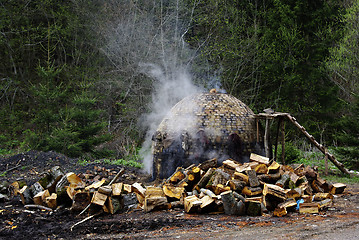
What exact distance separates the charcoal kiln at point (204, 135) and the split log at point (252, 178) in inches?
57.4

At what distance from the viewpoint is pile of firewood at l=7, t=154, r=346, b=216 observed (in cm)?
439

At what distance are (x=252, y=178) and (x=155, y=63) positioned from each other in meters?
9.31

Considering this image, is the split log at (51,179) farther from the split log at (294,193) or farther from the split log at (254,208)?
the split log at (294,193)

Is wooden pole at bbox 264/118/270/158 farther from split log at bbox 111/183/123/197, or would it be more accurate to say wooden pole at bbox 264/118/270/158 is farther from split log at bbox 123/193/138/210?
split log at bbox 111/183/123/197

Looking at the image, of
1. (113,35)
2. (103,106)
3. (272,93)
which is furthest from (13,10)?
(272,93)

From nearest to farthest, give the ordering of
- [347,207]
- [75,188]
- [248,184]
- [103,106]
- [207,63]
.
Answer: [347,207], [248,184], [75,188], [207,63], [103,106]

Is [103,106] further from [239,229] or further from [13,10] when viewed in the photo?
[239,229]

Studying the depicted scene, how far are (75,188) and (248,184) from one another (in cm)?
299

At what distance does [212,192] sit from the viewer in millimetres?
4781

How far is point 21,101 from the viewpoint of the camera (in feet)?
53.8

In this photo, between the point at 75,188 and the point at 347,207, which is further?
the point at 75,188

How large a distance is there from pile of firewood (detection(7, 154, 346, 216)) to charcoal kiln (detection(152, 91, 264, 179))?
0.83 meters

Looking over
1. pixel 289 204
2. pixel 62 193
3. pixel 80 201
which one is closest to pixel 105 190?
pixel 80 201

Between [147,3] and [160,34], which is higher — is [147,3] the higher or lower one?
the higher one
